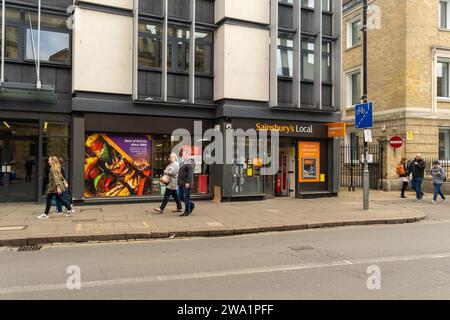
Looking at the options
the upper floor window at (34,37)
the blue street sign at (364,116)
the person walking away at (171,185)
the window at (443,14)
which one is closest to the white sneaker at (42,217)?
Result: the person walking away at (171,185)

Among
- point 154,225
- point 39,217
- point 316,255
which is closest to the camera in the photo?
point 316,255

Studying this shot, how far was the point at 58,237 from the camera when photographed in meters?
8.70

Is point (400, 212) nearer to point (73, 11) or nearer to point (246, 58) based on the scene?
point (246, 58)

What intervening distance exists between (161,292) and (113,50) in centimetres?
1097

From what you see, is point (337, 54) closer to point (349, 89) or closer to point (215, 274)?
point (349, 89)

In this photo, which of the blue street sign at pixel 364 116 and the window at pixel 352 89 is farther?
the window at pixel 352 89

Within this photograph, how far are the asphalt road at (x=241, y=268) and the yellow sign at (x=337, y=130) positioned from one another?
7.23 metres

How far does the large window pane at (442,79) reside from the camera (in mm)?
22328

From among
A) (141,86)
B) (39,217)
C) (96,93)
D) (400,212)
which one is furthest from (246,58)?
(39,217)

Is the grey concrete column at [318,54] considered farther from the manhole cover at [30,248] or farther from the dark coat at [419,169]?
the manhole cover at [30,248]

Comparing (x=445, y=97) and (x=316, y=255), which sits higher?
(x=445, y=97)

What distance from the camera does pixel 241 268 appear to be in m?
6.52

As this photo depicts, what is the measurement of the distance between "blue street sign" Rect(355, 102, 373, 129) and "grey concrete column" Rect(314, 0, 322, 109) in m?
3.30

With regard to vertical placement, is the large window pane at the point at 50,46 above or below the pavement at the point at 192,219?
above
